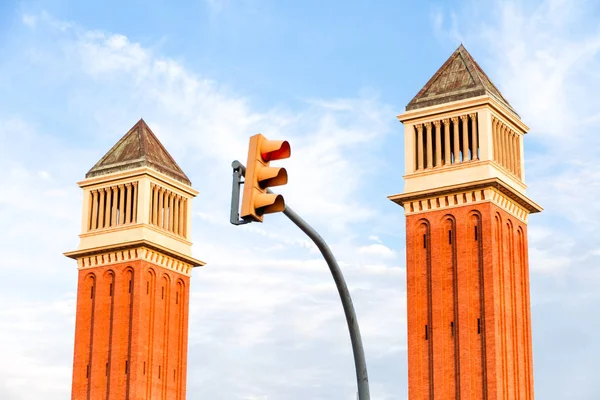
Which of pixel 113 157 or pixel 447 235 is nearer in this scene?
pixel 447 235

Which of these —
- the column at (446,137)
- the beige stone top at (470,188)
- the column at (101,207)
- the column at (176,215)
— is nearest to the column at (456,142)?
the column at (446,137)

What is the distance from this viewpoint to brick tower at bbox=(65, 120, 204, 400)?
63.8 meters

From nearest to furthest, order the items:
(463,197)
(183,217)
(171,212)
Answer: (463,197) → (171,212) → (183,217)

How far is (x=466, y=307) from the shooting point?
52.2 metres

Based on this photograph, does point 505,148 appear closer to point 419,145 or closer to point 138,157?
point 419,145

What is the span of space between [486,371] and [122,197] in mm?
24384

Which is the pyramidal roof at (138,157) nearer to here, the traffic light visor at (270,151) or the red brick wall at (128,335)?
the red brick wall at (128,335)

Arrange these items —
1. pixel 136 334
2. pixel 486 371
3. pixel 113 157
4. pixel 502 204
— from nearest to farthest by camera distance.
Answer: pixel 486 371 < pixel 502 204 < pixel 136 334 < pixel 113 157

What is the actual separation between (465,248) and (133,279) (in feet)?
64.7

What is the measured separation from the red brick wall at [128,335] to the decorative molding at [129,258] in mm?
271

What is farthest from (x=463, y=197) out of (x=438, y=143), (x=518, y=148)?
(x=518, y=148)

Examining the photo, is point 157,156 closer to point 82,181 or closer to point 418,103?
point 82,181

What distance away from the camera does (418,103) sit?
184ft

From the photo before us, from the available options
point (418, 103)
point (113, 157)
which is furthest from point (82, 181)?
point (418, 103)
